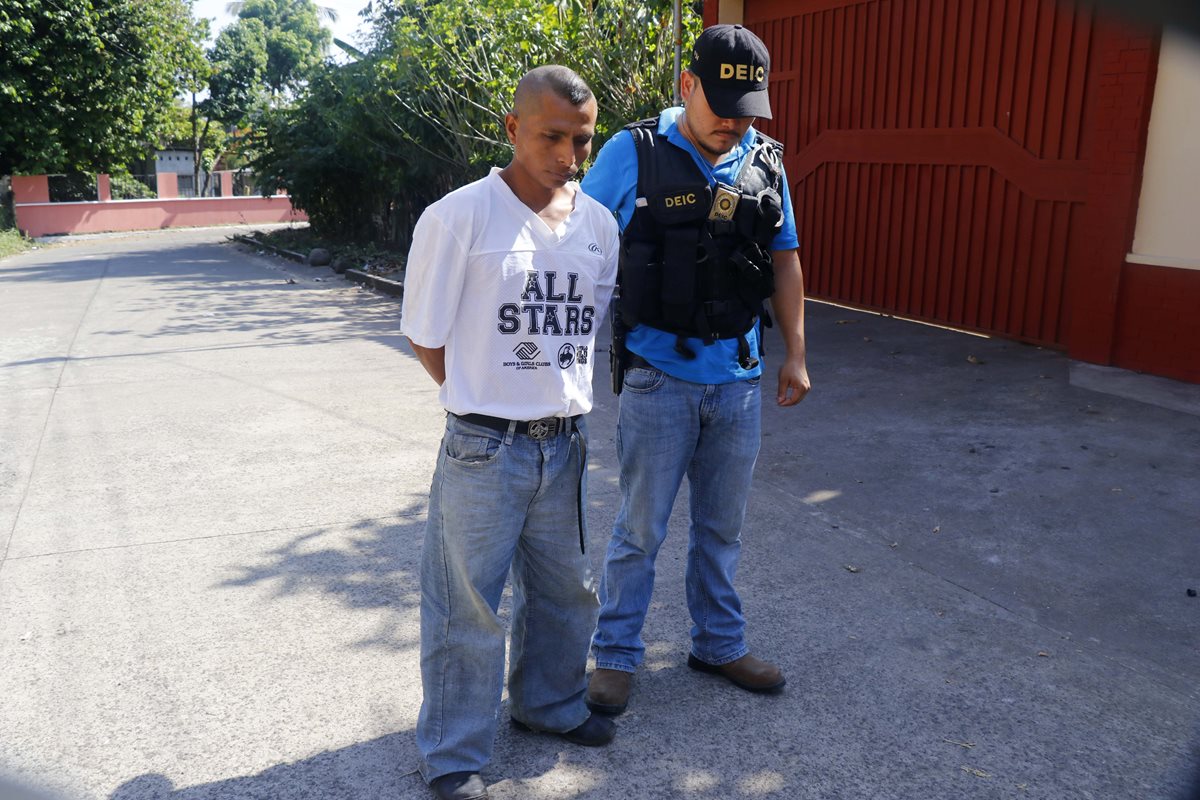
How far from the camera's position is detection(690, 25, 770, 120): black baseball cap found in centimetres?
306

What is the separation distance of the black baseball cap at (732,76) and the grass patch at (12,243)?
2284cm

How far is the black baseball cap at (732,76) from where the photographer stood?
10.1 feet

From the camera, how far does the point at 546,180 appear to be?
→ 2756 millimetres

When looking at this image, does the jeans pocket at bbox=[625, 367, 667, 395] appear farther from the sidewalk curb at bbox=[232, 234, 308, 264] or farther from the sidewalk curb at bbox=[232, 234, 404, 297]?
the sidewalk curb at bbox=[232, 234, 308, 264]

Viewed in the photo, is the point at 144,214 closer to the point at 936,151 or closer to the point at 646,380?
the point at 936,151

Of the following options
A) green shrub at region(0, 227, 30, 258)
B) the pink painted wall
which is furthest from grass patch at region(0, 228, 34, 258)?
the pink painted wall

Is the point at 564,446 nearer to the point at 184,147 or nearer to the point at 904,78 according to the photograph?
the point at 904,78

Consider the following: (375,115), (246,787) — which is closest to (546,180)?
(246,787)

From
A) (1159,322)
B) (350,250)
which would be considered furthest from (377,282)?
(1159,322)

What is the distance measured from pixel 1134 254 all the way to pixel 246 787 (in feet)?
21.7

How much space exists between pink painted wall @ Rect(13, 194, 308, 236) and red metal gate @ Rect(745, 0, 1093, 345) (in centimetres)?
1850

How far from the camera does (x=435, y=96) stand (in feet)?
51.2

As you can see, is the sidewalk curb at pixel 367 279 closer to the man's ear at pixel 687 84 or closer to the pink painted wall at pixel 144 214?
the pink painted wall at pixel 144 214

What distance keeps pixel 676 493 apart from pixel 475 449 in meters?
0.78
